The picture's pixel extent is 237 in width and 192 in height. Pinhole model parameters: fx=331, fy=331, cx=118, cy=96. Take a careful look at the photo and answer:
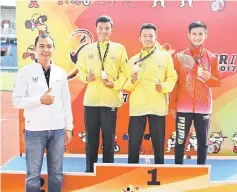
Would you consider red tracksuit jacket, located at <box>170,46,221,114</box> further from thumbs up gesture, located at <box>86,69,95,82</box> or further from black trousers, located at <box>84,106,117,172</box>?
thumbs up gesture, located at <box>86,69,95,82</box>

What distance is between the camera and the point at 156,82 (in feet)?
9.53

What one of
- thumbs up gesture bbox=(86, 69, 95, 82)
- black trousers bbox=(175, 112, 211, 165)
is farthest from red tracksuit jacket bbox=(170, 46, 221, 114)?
thumbs up gesture bbox=(86, 69, 95, 82)

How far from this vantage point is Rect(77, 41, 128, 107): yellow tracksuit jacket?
2965mm

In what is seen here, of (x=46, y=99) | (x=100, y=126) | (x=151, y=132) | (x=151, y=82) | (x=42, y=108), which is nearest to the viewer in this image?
(x=46, y=99)

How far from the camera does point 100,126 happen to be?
10.2 feet

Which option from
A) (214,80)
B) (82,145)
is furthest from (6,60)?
(214,80)

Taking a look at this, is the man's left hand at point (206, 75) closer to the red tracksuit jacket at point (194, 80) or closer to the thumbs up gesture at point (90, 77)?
the red tracksuit jacket at point (194, 80)

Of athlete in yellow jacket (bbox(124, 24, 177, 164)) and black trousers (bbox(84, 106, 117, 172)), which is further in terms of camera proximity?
black trousers (bbox(84, 106, 117, 172))

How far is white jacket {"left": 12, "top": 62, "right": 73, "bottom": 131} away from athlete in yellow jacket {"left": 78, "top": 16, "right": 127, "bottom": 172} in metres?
0.39

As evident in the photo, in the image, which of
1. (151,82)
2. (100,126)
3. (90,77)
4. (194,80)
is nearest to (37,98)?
(90,77)

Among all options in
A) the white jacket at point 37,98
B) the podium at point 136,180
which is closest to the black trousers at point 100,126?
the podium at point 136,180

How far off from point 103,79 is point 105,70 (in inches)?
4.5

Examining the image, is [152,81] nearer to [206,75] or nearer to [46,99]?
[206,75]

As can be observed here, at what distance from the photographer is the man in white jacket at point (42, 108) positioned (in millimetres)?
2529
